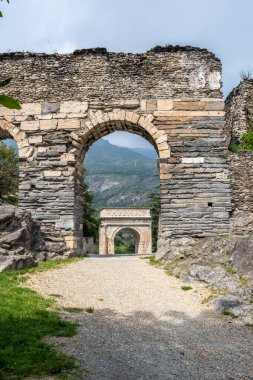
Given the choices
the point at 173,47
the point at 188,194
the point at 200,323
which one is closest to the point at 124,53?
the point at 173,47

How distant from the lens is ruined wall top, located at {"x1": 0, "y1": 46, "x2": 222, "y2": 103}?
1310cm

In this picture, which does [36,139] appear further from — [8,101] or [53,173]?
[8,101]

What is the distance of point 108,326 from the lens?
5539mm

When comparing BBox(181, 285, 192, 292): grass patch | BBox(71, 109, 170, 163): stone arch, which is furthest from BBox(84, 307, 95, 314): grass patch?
BBox(71, 109, 170, 163): stone arch

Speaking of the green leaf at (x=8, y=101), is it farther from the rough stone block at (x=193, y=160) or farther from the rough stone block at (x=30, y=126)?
the rough stone block at (x=30, y=126)

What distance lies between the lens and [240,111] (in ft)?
77.0

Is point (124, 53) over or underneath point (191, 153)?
over

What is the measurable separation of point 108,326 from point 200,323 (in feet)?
5.33

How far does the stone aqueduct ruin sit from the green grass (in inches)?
222

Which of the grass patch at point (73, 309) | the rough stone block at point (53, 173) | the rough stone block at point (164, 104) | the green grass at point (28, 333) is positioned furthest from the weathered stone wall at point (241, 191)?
the green grass at point (28, 333)

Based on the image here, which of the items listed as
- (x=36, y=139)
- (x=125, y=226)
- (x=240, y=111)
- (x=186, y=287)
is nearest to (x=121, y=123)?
(x=36, y=139)

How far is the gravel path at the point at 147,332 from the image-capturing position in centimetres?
414

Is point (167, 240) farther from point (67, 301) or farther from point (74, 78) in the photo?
point (74, 78)

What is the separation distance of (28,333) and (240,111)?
21.7m
